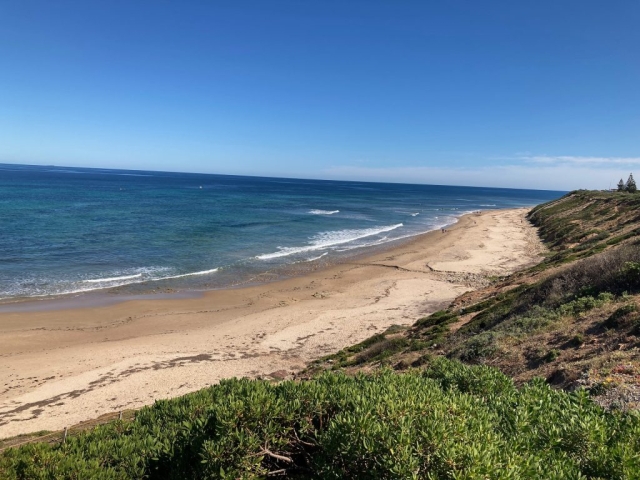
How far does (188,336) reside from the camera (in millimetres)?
20000

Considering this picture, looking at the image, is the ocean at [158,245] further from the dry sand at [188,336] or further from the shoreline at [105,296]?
the dry sand at [188,336]

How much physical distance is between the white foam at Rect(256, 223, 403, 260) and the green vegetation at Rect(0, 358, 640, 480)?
102 feet

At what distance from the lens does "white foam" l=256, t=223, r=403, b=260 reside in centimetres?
3910

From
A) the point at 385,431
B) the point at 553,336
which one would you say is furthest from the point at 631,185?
the point at 385,431

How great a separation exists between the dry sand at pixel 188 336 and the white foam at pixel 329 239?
7.12 metres

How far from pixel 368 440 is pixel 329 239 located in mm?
44117

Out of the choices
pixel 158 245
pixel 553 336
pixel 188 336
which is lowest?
pixel 188 336

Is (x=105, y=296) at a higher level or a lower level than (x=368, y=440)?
lower

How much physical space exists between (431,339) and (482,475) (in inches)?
516

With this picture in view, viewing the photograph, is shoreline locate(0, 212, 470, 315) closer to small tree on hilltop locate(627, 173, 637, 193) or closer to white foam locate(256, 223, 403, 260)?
white foam locate(256, 223, 403, 260)

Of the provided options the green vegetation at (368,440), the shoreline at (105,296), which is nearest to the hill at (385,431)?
the green vegetation at (368,440)

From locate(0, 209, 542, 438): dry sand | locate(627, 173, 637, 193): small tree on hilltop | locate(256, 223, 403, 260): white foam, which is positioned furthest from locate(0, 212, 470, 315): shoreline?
locate(627, 173, 637, 193): small tree on hilltop

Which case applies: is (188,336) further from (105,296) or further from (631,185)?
(631,185)

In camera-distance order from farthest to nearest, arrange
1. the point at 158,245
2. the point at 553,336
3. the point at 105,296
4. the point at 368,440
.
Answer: the point at 158,245 < the point at 105,296 < the point at 553,336 < the point at 368,440
